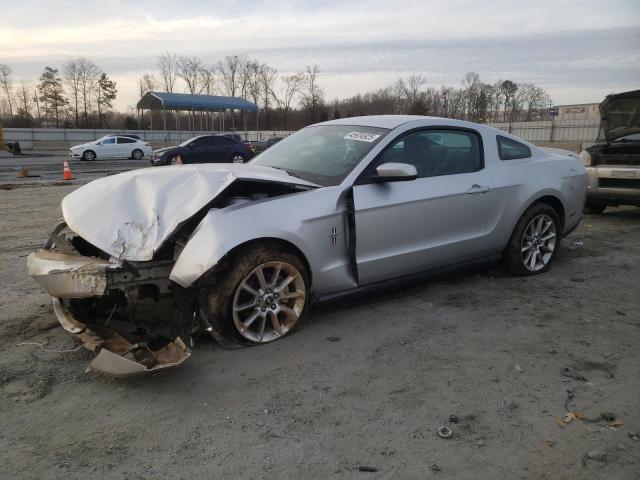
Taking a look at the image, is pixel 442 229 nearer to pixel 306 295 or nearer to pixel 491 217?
pixel 491 217

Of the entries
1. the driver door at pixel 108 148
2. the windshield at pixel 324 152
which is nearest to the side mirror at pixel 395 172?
the windshield at pixel 324 152

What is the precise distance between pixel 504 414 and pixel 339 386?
3.14 feet

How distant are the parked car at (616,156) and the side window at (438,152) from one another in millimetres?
4438

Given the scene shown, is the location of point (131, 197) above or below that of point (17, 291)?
above

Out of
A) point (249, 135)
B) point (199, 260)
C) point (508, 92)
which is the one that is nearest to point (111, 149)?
point (249, 135)

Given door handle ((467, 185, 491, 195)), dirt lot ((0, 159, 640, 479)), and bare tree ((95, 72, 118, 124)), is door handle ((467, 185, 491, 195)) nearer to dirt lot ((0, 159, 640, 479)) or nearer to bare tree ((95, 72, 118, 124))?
dirt lot ((0, 159, 640, 479))

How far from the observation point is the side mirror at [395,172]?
3.95m

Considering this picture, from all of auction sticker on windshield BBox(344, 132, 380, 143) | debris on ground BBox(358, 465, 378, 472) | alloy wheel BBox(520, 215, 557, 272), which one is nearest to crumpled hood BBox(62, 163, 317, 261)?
auction sticker on windshield BBox(344, 132, 380, 143)

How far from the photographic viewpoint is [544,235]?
549cm

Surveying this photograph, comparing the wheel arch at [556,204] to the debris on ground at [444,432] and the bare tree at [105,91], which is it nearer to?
the debris on ground at [444,432]

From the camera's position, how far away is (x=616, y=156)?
834 cm

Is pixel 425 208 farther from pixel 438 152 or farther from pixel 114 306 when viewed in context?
pixel 114 306

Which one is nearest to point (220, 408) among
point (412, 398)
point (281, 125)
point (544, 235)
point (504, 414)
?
point (412, 398)

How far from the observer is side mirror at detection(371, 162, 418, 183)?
156 inches
